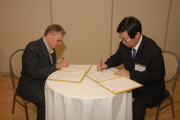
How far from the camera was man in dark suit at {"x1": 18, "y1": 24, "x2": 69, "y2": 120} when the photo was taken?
64.4 inches

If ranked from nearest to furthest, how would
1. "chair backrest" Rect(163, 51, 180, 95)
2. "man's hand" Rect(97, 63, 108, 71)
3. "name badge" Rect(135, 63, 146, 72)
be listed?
"name badge" Rect(135, 63, 146, 72) → "man's hand" Rect(97, 63, 108, 71) → "chair backrest" Rect(163, 51, 180, 95)

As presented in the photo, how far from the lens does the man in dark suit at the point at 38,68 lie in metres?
1.64

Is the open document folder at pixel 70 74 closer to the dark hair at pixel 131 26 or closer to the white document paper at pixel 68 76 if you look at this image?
the white document paper at pixel 68 76

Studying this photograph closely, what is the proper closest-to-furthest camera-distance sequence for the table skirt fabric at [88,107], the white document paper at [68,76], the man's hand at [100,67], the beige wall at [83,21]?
the table skirt fabric at [88,107], the white document paper at [68,76], the man's hand at [100,67], the beige wall at [83,21]

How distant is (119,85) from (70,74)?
0.57 m

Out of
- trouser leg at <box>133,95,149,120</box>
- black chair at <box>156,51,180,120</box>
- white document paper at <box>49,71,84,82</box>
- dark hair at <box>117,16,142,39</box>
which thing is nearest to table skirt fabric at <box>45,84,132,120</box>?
white document paper at <box>49,71,84,82</box>

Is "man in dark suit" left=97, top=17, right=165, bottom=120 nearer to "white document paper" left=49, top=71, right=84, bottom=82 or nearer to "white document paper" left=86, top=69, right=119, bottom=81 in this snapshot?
"white document paper" left=86, top=69, right=119, bottom=81

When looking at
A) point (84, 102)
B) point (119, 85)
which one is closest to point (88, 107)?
point (84, 102)

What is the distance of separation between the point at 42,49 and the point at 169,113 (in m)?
2.16

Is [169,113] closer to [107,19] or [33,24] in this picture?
[107,19]

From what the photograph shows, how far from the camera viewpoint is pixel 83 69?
5.75 feet

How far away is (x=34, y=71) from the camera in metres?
1.61

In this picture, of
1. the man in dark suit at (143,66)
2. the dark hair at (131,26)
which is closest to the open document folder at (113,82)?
the man in dark suit at (143,66)

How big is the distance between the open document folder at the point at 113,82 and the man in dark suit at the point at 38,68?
51 cm
